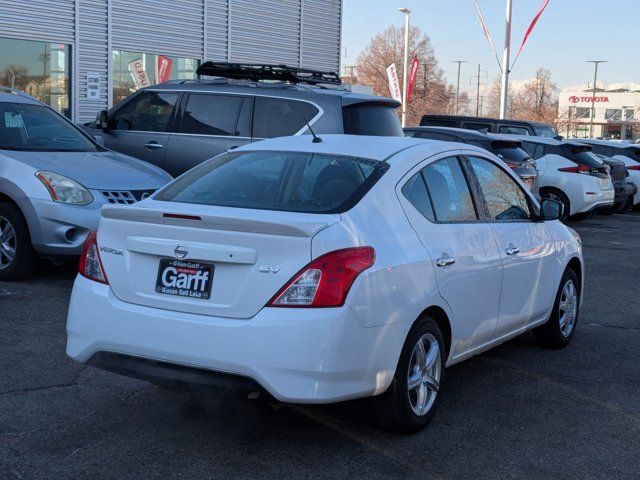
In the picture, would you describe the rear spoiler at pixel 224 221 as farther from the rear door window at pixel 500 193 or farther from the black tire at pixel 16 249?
the black tire at pixel 16 249

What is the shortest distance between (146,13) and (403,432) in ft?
57.8

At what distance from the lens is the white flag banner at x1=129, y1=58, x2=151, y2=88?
20.3m

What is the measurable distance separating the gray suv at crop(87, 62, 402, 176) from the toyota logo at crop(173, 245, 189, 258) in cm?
558

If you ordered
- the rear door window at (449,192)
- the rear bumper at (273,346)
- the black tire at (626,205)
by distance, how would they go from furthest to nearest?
the black tire at (626,205), the rear door window at (449,192), the rear bumper at (273,346)

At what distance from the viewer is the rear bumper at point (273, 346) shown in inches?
166

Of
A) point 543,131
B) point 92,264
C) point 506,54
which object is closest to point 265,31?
point 543,131

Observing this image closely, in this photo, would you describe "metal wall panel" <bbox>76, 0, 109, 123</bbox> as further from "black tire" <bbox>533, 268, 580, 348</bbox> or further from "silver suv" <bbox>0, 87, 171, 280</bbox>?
"black tire" <bbox>533, 268, 580, 348</bbox>

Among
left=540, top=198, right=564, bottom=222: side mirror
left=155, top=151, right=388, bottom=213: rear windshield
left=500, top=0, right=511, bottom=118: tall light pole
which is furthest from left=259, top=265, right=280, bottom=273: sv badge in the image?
left=500, top=0, right=511, bottom=118: tall light pole

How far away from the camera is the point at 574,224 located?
18562 mm

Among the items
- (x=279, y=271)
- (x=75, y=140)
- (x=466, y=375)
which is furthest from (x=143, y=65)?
(x=279, y=271)

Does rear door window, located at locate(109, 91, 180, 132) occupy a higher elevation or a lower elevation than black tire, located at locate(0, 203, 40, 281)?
higher

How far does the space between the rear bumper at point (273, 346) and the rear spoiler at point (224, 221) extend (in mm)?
389

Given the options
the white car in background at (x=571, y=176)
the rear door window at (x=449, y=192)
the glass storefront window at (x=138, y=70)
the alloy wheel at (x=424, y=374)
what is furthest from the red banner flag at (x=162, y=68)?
the alloy wheel at (x=424, y=374)

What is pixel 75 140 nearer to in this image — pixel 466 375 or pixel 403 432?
pixel 466 375
